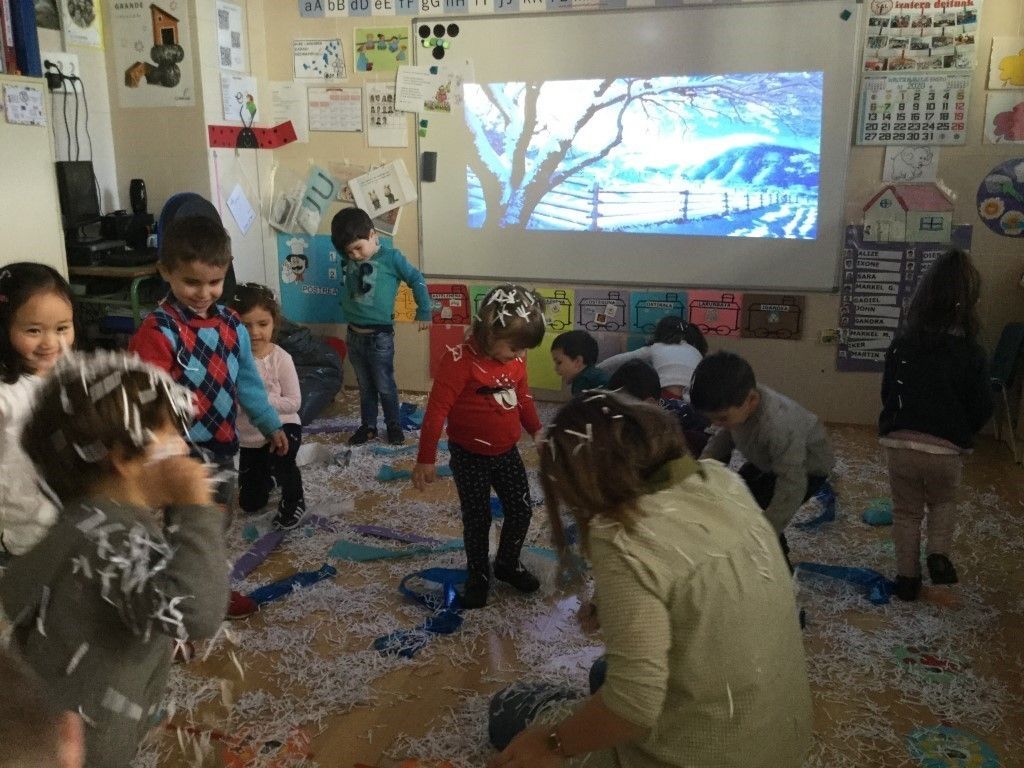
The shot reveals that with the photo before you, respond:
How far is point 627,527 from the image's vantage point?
1299 mm

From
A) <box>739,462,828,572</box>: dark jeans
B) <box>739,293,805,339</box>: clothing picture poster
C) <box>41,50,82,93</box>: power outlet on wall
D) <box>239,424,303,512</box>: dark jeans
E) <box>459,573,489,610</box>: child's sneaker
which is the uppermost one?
<box>41,50,82,93</box>: power outlet on wall

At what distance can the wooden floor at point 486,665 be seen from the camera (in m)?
2.10

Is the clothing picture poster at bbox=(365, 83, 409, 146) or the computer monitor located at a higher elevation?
the clothing picture poster at bbox=(365, 83, 409, 146)

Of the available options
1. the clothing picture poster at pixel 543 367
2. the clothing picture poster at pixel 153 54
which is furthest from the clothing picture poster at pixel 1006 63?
the clothing picture poster at pixel 153 54

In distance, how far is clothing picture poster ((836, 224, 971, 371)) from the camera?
4.42 meters

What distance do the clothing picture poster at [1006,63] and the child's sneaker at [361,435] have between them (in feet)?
11.3

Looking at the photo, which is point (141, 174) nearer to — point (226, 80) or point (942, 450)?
point (226, 80)

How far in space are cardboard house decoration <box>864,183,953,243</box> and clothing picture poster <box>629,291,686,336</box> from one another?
3.33ft

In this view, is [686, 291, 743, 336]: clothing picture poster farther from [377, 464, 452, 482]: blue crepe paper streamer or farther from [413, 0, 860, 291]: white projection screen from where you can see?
[377, 464, 452, 482]: blue crepe paper streamer

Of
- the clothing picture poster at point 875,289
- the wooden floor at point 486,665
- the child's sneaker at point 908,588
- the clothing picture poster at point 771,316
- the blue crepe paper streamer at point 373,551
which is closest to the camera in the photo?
the wooden floor at point 486,665

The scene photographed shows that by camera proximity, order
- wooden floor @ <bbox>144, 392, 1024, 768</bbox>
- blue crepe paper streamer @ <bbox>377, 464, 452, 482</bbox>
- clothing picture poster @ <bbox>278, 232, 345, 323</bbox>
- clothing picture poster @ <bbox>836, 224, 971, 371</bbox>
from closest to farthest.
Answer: wooden floor @ <bbox>144, 392, 1024, 768</bbox>, blue crepe paper streamer @ <bbox>377, 464, 452, 482</bbox>, clothing picture poster @ <bbox>836, 224, 971, 371</bbox>, clothing picture poster @ <bbox>278, 232, 345, 323</bbox>

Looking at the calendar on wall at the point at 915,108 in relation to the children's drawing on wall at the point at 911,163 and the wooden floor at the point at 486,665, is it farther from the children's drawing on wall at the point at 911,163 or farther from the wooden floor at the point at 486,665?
the wooden floor at the point at 486,665

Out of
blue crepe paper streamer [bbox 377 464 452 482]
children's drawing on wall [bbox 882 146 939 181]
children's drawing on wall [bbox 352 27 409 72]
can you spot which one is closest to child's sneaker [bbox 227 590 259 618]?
blue crepe paper streamer [bbox 377 464 452 482]

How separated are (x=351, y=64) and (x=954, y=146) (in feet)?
10.6
